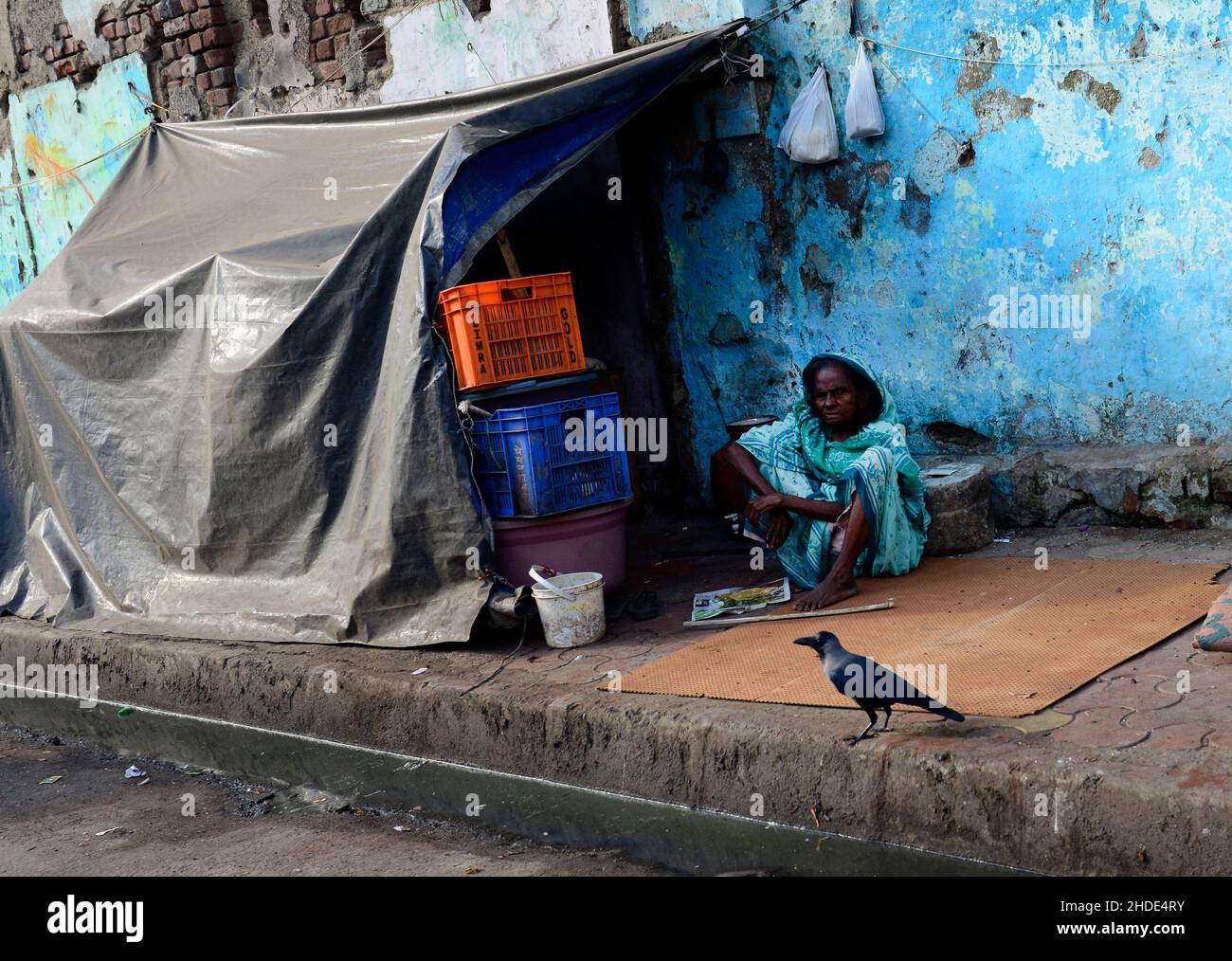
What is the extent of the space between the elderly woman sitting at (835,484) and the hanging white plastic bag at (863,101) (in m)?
1.17

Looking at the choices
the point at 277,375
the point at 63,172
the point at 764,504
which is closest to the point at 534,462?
the point at 764,504

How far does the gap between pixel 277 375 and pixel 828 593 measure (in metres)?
2.44

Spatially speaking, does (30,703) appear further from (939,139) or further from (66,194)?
(939,139)

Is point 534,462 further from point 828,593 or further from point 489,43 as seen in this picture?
point 489,43

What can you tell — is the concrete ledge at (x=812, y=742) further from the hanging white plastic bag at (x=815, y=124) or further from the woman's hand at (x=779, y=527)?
the hanging white plastic bag at (x=815, y=124)

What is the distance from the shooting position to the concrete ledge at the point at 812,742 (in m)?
3.09

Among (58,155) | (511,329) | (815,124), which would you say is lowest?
(511,329)

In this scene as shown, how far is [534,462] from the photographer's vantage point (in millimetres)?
5039

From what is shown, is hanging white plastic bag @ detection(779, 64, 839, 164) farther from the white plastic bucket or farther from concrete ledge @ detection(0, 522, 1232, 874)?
the white plastic bucket

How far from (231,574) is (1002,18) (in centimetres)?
407

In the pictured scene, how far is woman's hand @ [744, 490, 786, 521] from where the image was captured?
5.16 metres

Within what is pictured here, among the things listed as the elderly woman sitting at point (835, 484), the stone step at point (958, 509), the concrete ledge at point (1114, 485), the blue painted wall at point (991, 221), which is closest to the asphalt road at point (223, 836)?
the elderly woman sitting at point (835, 484)
